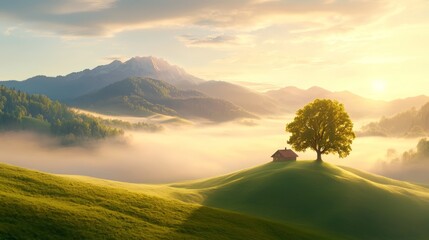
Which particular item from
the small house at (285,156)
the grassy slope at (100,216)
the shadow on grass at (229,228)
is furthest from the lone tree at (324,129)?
the shadow on grass at (229,228)

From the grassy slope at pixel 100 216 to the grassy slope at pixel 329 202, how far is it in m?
11.4

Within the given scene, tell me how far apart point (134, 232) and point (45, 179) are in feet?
63.8

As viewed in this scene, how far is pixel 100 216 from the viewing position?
48406 millimetres

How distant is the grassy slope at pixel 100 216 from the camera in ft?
140

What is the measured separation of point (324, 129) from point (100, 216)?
66046mm

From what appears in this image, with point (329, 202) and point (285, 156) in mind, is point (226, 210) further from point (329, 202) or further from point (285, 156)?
point (285, 156)

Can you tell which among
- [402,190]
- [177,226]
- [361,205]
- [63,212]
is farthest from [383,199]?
[63,212]

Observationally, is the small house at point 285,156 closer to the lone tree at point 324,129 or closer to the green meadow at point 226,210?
the green meadow at point 226,210

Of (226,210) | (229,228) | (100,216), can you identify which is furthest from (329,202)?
(100,216)

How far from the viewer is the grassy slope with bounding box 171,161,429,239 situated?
7469 cm

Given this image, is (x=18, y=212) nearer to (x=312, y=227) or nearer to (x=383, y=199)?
(x=312, y=227)

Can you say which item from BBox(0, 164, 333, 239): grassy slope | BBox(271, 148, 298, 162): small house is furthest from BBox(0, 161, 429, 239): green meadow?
BBox(271, 148, 298, 162): small house

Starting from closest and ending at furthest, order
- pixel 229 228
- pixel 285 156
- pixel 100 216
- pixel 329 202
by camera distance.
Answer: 1. pixel 100 216
2. pixel 229 228
3. pixel 329 202
4. pixel 285 156

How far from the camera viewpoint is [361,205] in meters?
81.4
